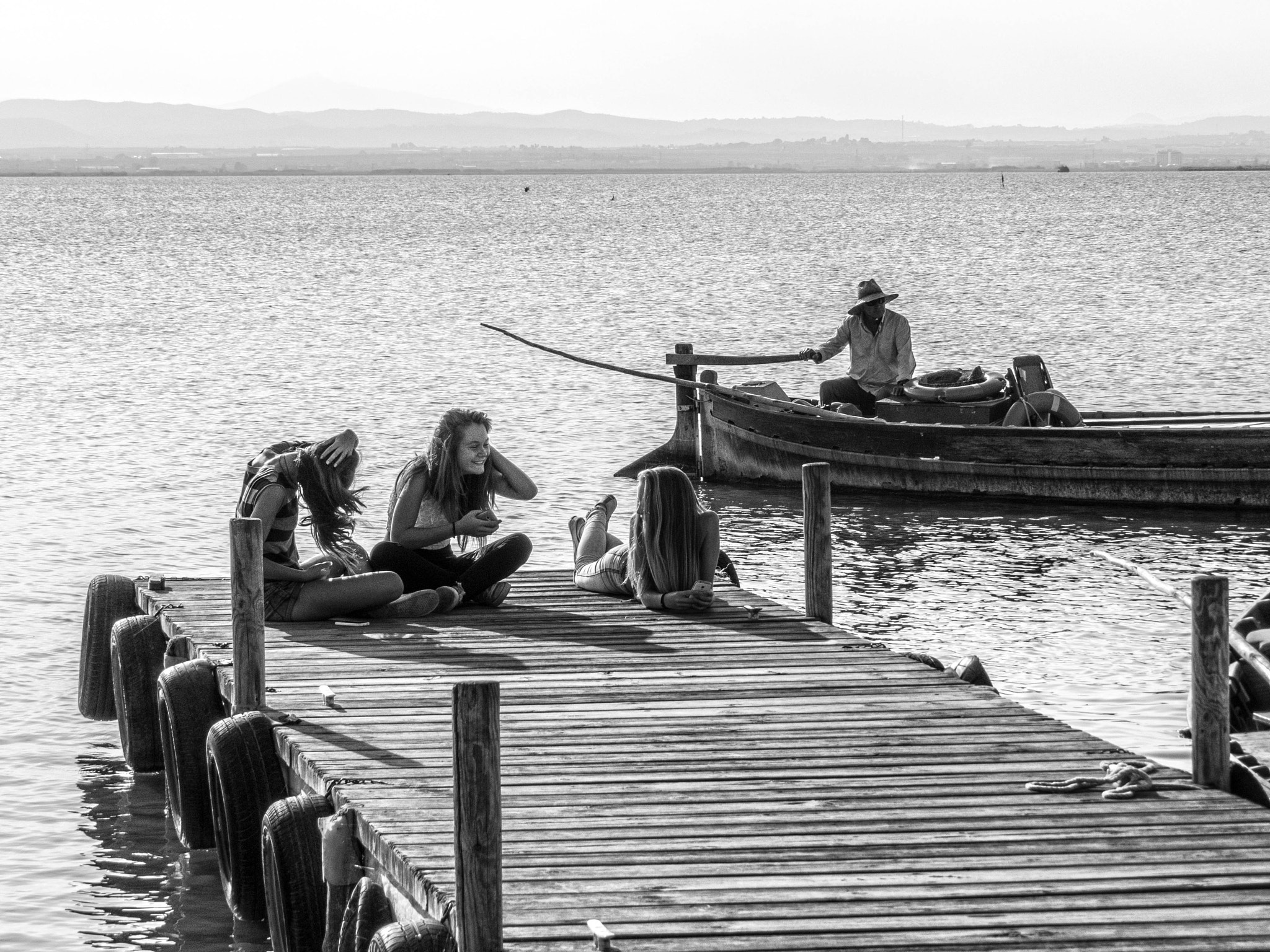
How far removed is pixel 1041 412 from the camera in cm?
1791

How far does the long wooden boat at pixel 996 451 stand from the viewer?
17.3 metres

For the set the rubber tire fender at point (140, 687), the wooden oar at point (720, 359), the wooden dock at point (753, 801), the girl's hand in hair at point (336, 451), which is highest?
the girl's hand in hair at point (336, 451)

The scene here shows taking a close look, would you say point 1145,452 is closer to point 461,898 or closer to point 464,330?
point 461,898

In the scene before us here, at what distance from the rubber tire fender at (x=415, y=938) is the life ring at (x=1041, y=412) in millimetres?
13199

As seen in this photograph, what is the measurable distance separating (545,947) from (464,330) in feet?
124

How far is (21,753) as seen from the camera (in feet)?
35.9

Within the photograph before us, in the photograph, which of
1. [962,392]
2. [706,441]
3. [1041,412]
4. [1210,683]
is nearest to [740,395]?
[706,441]

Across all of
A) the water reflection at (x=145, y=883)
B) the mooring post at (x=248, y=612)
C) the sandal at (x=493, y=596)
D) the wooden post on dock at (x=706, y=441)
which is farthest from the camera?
the wooden post on dock at (x=706, y=441)

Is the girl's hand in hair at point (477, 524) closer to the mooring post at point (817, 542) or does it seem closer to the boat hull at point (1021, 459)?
the mooring post at point (817, 542)

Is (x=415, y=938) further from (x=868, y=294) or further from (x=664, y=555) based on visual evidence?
(x=868, y=294)

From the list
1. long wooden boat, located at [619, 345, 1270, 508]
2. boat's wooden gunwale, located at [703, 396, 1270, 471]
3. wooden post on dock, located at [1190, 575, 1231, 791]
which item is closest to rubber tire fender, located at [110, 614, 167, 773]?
wooden post on dock, located at [1190, 575, 1231, 791]

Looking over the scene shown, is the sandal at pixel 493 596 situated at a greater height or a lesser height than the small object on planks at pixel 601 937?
greater

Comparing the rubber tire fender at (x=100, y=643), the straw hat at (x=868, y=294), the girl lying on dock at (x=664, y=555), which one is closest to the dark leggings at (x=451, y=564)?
the girl lying on dock at (x=664, y=555)

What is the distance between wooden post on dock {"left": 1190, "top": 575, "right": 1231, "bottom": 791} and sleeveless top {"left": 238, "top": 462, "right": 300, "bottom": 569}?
187 inches
